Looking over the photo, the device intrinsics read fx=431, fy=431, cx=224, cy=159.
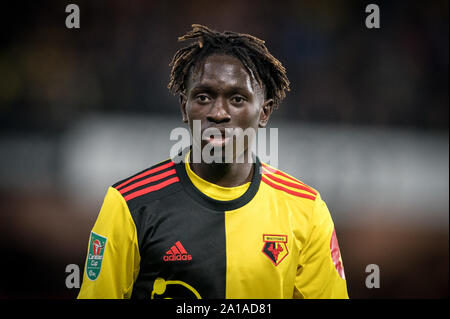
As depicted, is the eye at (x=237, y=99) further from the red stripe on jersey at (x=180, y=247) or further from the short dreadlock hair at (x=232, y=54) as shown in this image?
the red stripe on jersey at (x=180, y=247)

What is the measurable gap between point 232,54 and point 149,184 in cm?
76

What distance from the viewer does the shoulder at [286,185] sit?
2.27 m

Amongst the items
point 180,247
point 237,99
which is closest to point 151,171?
point 180,247

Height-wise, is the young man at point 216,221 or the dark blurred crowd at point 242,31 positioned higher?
the dark blurred crowd at point 242,31

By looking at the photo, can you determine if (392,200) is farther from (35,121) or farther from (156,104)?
(35,121)

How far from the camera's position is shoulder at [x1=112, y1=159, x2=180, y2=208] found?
2074mm

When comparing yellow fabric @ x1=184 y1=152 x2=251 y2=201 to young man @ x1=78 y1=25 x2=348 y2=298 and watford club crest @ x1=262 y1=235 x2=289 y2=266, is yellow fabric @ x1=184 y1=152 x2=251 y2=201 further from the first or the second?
watford club crest @ x1=262 y1=235 x2=289 y2=266

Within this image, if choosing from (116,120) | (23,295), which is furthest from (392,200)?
(23,295)

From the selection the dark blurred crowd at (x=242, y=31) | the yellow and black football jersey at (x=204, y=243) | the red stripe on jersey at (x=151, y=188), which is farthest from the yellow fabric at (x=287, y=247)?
the dark blurred crowd at (x=242, y=31)

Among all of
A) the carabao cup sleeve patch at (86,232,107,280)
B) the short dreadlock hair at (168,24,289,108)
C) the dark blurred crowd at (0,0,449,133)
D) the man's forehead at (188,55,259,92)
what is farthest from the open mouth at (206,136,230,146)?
the dark blurred crowd at (0,0,449,133)

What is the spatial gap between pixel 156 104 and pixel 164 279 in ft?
11.8

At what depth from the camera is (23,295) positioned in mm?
4242

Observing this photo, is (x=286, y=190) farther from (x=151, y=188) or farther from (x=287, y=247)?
(x=151, y=188)
